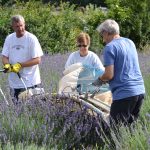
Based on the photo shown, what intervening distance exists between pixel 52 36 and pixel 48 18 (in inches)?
24.3

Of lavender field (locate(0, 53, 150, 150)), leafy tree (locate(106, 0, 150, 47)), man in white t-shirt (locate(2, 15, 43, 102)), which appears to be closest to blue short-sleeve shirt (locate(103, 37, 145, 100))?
lavender field (locate(0, 53, 150, 150))

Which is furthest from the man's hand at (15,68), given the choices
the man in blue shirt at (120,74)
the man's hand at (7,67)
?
the man in blue shirt at (120,74)

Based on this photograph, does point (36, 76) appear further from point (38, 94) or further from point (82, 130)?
point (82, 130)

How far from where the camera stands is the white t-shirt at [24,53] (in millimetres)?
7461

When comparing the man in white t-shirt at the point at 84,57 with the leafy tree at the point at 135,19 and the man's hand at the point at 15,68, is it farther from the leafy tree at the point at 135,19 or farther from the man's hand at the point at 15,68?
the leafy tree at the point at 135,19

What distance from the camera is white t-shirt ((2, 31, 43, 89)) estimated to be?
7.46m

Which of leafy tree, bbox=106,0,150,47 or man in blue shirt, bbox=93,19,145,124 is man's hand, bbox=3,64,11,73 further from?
leafy tree, bbox=106,0,150,47

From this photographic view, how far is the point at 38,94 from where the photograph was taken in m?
6.55

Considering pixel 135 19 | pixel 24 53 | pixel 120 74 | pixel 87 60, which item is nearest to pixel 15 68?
pixel 24 53

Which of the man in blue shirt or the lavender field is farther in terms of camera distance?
the man in blue shirt

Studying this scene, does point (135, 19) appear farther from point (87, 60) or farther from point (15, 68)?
point (15, 68)

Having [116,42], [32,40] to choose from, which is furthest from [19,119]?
[32,40]

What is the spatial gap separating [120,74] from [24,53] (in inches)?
75.7

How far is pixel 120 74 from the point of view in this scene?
19.6 feet
